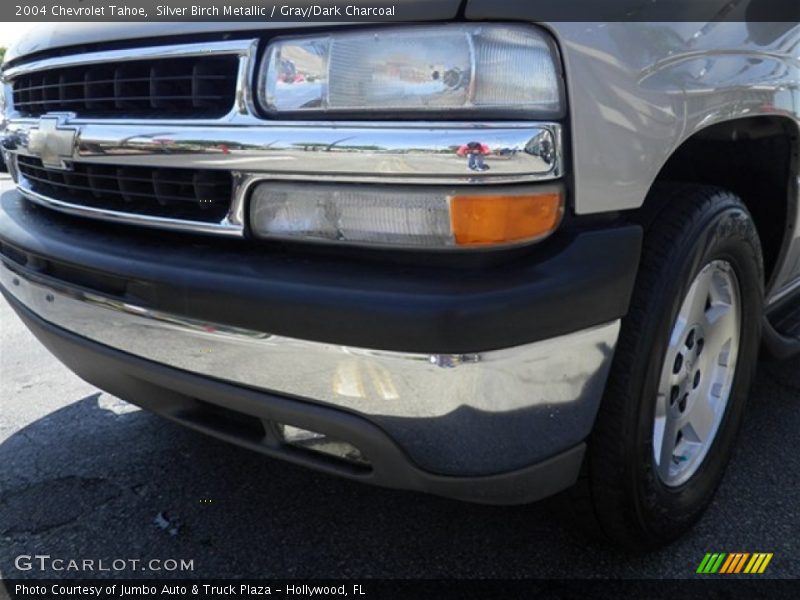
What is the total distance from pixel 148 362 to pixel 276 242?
46cm

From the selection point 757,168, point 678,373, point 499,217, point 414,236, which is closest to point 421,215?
point 414,236

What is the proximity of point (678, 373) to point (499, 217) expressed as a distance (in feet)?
3.00

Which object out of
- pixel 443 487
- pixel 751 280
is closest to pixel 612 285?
pixel 443 487

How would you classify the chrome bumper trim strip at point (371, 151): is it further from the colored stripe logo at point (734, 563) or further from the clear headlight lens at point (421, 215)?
the colored stripe logo at point (734, 563)

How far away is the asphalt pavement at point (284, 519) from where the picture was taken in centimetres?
199

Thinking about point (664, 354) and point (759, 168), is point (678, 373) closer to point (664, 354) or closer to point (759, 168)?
point (664, 354)

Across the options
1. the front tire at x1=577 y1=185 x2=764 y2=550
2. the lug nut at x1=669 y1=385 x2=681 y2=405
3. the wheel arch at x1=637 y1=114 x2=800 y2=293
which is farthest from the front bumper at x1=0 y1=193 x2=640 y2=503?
the wheel arch at x1=637 y1=114 x2=800 y2=293

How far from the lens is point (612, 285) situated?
146 cm

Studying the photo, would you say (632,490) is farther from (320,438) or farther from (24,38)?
(24,38)

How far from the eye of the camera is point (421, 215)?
136 centimetres

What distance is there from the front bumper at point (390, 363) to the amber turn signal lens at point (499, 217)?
73mm

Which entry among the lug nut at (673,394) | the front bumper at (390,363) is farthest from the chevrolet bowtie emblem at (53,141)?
the lug nut at (673,394)

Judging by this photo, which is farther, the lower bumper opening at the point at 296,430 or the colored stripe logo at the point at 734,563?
the colored stripe logo at the point at 734,563

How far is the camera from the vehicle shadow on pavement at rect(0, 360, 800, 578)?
199 cm
